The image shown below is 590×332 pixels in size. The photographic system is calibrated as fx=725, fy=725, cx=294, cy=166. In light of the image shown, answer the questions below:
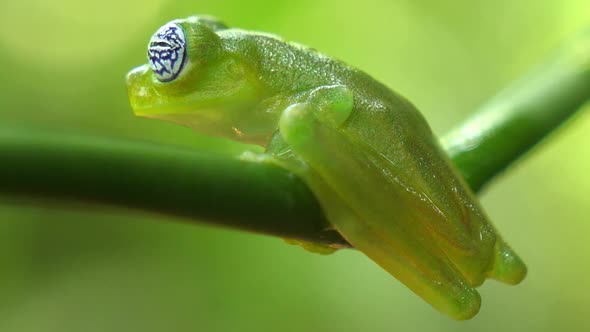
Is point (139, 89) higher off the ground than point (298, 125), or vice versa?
point (139, 89)

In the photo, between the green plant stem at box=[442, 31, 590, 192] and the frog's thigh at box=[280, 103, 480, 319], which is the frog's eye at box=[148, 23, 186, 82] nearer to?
the frog's thigh at box=[280, 103, 480, 319]

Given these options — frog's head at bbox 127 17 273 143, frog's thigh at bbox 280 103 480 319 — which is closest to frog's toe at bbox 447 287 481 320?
frog's thigh at bbox 280 103 480 319

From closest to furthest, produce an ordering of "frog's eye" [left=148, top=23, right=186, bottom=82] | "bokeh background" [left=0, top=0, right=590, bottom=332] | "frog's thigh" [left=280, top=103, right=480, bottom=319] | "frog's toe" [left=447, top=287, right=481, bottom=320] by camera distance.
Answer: "frog's thigh" [left=280, top=103, right=480, bottom=319]
"frog's toe" [left=447, top=287, right=481, bottom=320]
"frog's eye" [left=148, top=23, right=186, bottom=82]
"bokeh background" [left=0, top=0, right=590, bottom=332]

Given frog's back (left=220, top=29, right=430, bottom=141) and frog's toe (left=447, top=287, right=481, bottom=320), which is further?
frog's back (left=220, top=29, right=430, bottom=141)

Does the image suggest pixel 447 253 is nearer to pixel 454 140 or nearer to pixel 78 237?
pixel 454 140

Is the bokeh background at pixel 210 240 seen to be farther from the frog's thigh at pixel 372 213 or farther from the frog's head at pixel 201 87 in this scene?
the frog's thigh at pixel 372 213

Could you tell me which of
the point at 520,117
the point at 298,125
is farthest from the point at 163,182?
the point at 520,117

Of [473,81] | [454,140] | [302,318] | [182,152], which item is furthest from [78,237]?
[182,152]

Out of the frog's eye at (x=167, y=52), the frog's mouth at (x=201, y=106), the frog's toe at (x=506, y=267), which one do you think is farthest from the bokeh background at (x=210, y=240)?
the frog's toe at (x=506, y=267)

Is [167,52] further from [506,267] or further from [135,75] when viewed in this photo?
[506,267]
